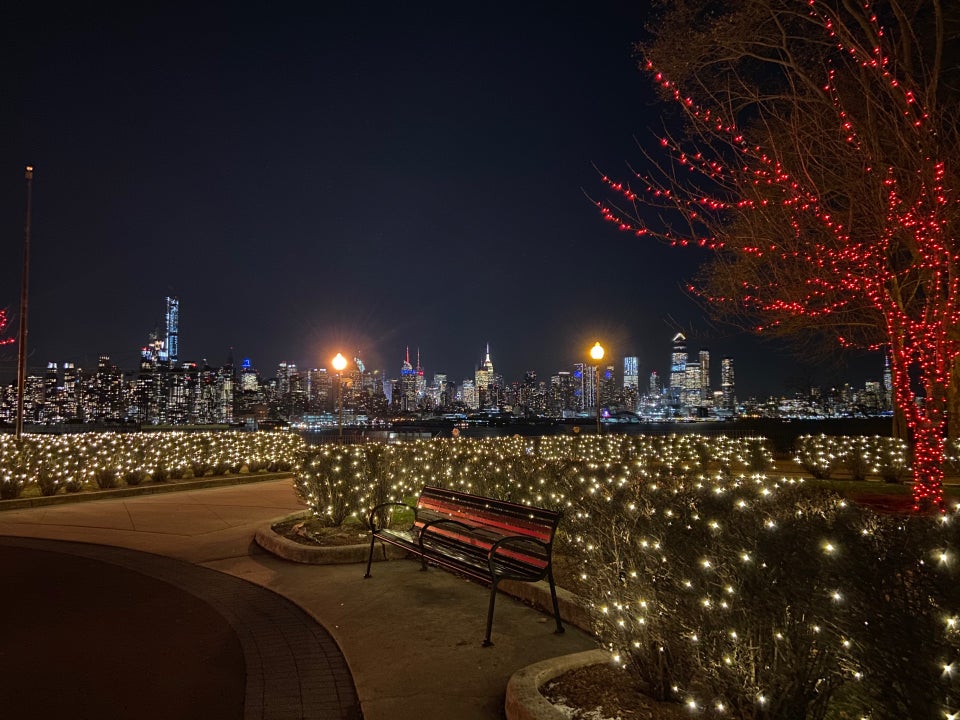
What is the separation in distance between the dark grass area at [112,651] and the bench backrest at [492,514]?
8.17ft

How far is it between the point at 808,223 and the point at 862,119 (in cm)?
178

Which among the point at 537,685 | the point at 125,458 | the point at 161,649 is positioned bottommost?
the point at 161,649

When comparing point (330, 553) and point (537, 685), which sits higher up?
point (537, 685)

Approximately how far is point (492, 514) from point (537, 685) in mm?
2653

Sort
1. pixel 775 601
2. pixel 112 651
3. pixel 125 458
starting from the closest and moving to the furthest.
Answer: pixel 775 601, pixel 112 651, pixel 125 458

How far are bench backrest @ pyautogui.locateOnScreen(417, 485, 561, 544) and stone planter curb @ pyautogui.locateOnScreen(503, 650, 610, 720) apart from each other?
1242 mm

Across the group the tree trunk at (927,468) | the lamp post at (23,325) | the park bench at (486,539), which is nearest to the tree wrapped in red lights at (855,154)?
the tree trunk at (927,468)

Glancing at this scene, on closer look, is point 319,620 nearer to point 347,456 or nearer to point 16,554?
point 347,456

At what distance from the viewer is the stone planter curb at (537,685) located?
363cm

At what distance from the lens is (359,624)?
222 inches

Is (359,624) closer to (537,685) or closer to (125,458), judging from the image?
(537,685)

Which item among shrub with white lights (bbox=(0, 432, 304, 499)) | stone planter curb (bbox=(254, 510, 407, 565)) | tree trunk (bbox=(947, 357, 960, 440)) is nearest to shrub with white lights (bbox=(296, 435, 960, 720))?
stone planter curb (bbox=(254, 510, 407, 565))

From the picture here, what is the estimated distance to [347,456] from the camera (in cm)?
976

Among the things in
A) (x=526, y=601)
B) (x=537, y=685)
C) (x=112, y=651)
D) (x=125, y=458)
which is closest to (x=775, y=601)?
(x=537, y=685)
